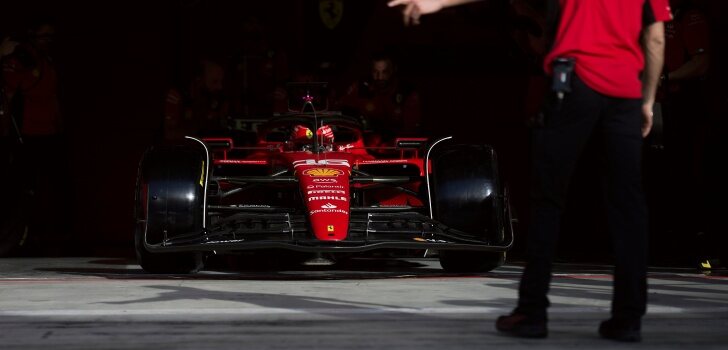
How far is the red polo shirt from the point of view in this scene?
220 inches

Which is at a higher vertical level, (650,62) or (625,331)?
(650,62)

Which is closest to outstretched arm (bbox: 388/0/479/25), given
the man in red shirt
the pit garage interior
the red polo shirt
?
the man in red shirt

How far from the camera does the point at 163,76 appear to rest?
16.5 m

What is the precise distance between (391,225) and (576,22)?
14.0ft

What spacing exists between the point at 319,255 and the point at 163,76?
6151 millimetres

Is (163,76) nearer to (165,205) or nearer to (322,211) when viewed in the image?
(165,205)

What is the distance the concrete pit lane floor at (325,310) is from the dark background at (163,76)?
6.39 metres

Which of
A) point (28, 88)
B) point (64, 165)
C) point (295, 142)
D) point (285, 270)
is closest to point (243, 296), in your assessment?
point (285, 270)

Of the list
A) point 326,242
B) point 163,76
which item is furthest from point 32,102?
point 326,242

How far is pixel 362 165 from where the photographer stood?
38.3ft

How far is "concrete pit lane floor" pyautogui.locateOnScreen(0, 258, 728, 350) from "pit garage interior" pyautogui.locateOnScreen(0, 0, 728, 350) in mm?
18

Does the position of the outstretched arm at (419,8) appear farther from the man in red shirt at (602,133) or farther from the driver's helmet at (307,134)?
the driver's helmet at (307,134)

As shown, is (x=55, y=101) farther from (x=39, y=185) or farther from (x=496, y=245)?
(x=496, y=245)

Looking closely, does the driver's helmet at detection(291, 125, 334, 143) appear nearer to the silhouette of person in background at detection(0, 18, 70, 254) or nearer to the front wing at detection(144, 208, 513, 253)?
the front wing at detection(144, 208, 513, 253)
